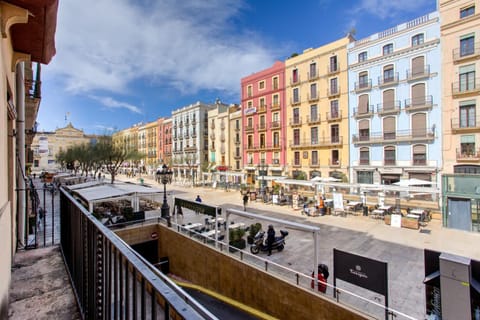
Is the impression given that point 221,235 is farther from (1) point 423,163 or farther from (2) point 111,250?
(1) point 423,163

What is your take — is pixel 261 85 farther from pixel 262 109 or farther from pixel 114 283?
pixel 114 283

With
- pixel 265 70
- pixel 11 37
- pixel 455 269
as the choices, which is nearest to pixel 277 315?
pixel 455 269

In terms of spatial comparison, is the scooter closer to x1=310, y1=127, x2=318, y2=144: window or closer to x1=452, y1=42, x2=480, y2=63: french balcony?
x1=310, y1=127, x2=318, y2=144: window

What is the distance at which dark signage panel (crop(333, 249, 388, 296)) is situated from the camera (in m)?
5.96

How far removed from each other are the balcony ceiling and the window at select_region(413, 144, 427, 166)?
85.9ft

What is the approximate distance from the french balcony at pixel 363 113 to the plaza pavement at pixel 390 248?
12.7m

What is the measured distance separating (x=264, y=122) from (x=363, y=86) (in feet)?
44.2

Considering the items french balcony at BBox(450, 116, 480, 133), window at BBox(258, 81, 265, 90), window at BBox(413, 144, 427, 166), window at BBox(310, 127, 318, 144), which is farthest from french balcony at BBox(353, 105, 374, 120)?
window at BBox(258, 81, 265, 90)

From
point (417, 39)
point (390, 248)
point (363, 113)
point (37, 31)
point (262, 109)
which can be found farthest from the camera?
point (262, 109)

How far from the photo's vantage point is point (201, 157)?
4678cm

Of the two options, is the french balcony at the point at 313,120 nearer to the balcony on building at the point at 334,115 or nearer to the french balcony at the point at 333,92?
the balcony on building at the point at 334,115

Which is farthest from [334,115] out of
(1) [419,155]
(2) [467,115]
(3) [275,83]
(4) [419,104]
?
(2) [467,115]

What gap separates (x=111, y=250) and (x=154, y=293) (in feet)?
3.23

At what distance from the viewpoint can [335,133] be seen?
1094 inches
